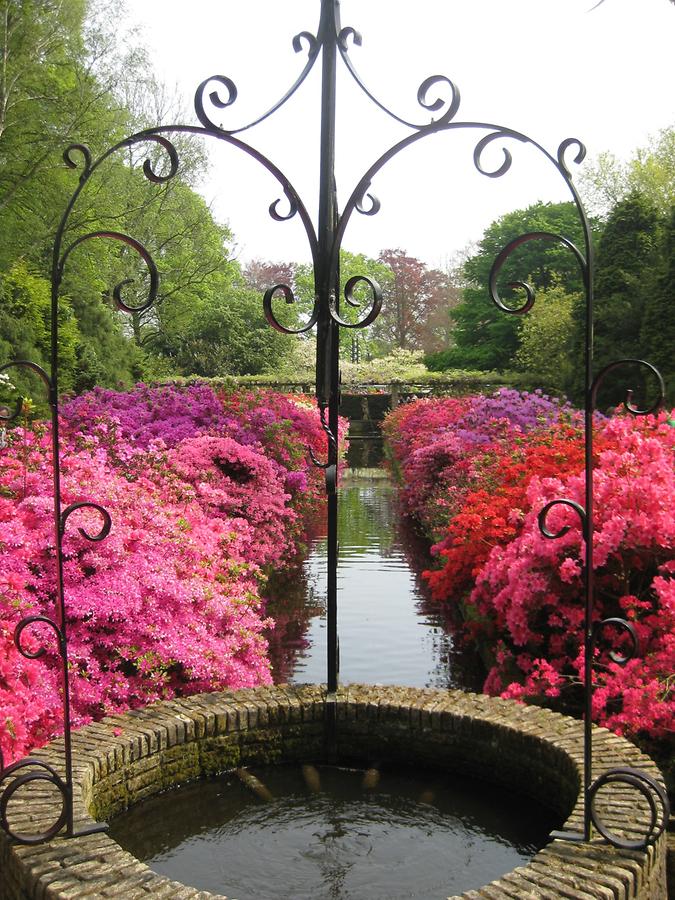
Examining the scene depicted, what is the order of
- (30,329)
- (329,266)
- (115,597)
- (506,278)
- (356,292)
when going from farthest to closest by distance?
(356,292) → (506,278) → (30,329) → (115,597) → (329,266)

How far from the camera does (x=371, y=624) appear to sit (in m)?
6.87

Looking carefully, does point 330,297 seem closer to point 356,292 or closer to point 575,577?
point 575,577

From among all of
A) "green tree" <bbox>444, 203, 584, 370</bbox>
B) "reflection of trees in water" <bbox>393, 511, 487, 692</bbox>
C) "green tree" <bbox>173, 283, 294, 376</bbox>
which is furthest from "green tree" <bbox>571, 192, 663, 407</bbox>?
"green tree" <bbox>173, 283, 294, 376</bbox>

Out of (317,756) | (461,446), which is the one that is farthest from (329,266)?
(461,446)

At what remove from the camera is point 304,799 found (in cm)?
305

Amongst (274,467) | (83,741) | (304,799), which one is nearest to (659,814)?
(304,799)

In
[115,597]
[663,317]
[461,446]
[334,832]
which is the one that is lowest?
[334,832]

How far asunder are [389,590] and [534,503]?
3.41 meters

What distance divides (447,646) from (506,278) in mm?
31136

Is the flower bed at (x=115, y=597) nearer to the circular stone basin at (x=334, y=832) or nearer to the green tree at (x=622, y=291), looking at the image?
the circular stone basin at (x=334, y=832)

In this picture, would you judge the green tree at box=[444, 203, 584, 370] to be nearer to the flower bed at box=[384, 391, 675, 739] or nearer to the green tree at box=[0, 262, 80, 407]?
the green tree at box=[0, 262, 80, 407]

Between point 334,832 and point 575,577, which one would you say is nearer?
point 334,832

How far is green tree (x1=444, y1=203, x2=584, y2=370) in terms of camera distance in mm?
35500

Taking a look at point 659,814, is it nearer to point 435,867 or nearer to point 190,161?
point 435,867
